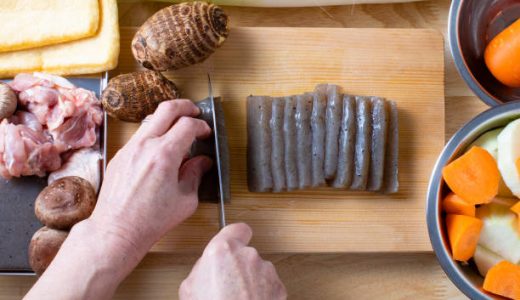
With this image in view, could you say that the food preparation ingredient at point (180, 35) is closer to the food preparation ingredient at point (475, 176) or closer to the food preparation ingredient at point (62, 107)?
the food preparation ingredient at point (62, 107)

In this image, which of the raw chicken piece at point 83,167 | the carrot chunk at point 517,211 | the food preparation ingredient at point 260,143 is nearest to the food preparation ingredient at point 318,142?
the food preparation ingredient at point 260,143

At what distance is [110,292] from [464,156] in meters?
0.84

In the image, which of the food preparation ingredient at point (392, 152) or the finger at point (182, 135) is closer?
the finger at point (182, 135)

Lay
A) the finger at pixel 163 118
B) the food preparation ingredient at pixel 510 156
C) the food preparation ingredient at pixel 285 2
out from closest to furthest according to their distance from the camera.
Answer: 1. the food preparation ingredient at pixel 510 156
2. the finger at pixel 163 118
3. the food preparation ingredient at pixel 285 2

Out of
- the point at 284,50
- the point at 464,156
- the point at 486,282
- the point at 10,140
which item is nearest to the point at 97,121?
the point at 10,140

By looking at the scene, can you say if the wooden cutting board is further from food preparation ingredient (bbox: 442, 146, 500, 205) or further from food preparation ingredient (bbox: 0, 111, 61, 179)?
food preparation ingredient (bbox: 442, 146, 500, 205)

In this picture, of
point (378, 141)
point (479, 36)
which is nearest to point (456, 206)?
point (378, 141)

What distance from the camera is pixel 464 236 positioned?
129 centimetres

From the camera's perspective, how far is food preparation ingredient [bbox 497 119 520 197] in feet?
4.15

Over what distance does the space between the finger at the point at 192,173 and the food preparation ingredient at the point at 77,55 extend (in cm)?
34

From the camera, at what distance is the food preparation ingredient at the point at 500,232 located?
1.31 metres

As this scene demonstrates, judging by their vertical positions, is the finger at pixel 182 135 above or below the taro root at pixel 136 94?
below

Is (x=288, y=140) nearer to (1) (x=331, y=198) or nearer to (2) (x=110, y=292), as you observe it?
(1) (x=331, y=198)

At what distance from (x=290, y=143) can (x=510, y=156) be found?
0.52 metres
